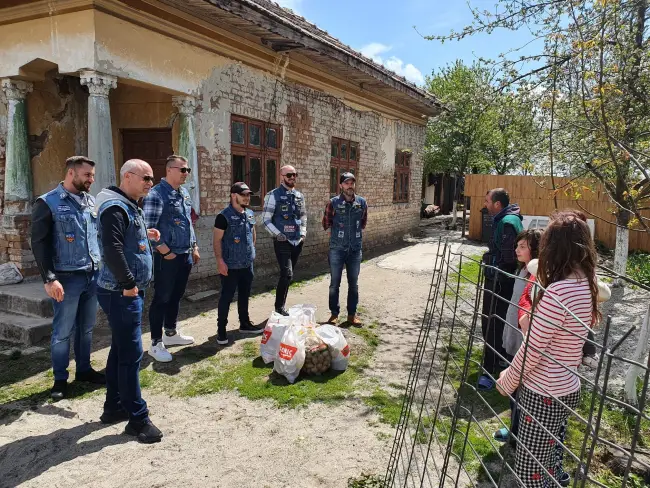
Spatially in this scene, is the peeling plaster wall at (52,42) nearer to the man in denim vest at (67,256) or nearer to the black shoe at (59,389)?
the man in denim vest at (67,256)

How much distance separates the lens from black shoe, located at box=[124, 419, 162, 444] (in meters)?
3.04

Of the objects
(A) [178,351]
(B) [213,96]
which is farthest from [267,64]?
(A) [178,351]

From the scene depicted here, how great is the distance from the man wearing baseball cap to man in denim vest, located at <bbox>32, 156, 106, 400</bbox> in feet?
4.12

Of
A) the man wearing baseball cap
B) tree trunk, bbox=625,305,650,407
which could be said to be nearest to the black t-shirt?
the man wearing baseball cap

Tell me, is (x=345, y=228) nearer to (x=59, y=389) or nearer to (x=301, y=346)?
(x=301, y=346)

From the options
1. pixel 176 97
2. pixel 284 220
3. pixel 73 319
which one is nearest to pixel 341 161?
pixel 176 97

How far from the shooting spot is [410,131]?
13.8 m

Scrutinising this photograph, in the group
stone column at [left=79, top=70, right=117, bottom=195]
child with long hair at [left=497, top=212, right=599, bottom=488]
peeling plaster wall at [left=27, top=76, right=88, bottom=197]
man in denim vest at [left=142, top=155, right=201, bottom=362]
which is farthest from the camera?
peeling plaster wall at [left=27, top=76, right=88, bottom=197]

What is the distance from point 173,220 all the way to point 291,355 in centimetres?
174

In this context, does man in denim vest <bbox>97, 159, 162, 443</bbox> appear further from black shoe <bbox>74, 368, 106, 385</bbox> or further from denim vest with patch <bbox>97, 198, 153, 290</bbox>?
black shoe <bbox>74, 368, 106, 385</bbox>

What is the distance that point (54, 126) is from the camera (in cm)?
664

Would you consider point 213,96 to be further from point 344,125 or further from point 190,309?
point 344,125

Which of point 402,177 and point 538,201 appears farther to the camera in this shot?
point 402,177

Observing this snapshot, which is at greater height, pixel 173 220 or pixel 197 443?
pixel 173 220
